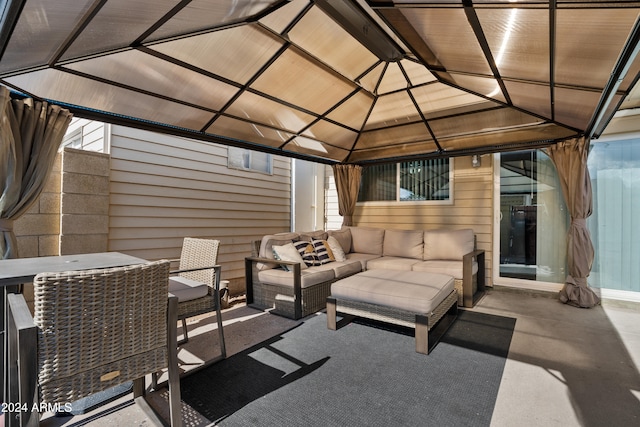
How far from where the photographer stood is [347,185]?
6.08 meters

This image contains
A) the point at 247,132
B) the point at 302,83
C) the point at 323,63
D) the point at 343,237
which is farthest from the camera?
the point at 343,237

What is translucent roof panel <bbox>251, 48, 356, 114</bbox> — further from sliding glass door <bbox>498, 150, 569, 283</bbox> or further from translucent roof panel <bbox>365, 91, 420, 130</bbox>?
sliding glass door <bbox>498, 150, 569, 283</bbox>

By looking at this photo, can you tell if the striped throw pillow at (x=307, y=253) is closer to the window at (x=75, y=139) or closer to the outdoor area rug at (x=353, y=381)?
the outdoor area rug at (x=353, y=381)

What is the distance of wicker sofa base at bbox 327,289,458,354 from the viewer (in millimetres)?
2625

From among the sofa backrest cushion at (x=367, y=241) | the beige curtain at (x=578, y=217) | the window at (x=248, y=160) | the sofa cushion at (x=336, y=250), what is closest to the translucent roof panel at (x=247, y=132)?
the window at (x=248, y=160)

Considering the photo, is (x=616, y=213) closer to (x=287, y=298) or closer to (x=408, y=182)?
(x=408, y=182)

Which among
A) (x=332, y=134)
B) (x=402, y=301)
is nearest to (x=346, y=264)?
(x=402, y=301)

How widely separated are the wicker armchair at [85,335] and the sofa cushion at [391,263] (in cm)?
335

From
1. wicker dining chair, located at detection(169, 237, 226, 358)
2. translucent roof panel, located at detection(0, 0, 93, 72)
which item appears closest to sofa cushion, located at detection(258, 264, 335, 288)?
wicker dining chair, located at detection(169, 237, 226, 358)

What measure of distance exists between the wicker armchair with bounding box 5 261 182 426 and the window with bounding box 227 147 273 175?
355 centimetres

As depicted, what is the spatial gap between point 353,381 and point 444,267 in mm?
2477

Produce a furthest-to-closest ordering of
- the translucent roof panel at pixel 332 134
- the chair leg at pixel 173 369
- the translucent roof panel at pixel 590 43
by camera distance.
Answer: the translucent roof panel at pixel 332 134, the translucent roof panel at pixel 590 43, the chair leg at pixel 173 369

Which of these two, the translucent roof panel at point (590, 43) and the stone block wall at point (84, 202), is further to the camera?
the stone block wall at point (84, 202)

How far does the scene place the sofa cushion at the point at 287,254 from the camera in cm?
380
